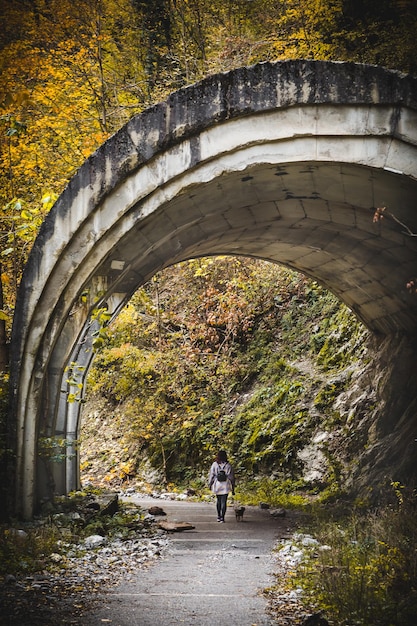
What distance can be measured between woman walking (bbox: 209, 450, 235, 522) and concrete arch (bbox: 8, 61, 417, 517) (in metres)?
2.49

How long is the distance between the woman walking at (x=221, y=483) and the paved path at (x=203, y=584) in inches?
22.7

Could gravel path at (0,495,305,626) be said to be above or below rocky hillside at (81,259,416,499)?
below

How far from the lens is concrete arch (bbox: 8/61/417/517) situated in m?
8.01

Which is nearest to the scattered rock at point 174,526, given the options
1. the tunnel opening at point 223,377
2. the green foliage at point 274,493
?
the green foliage at point 274,493

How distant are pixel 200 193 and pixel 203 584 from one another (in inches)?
198

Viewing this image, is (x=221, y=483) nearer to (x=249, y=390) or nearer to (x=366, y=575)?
(x=366, y=575)

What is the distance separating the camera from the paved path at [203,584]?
17.1 ft

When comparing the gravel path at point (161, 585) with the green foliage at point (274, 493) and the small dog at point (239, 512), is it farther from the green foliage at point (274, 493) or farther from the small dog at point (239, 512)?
the green foliage at point (274, 493)

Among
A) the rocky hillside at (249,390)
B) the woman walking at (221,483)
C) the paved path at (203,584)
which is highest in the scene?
the rocky hillside at (249,390)

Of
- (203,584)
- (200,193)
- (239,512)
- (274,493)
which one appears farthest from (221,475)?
(200,193)

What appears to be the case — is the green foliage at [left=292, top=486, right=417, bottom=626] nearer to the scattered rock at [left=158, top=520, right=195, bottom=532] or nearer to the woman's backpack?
the scattered rock at [left=158, top=520, right=195, bottom=532]

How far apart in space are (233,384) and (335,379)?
4849mm

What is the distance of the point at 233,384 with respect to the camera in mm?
20078

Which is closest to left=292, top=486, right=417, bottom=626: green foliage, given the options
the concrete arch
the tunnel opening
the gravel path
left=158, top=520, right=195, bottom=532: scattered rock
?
the gravel path
